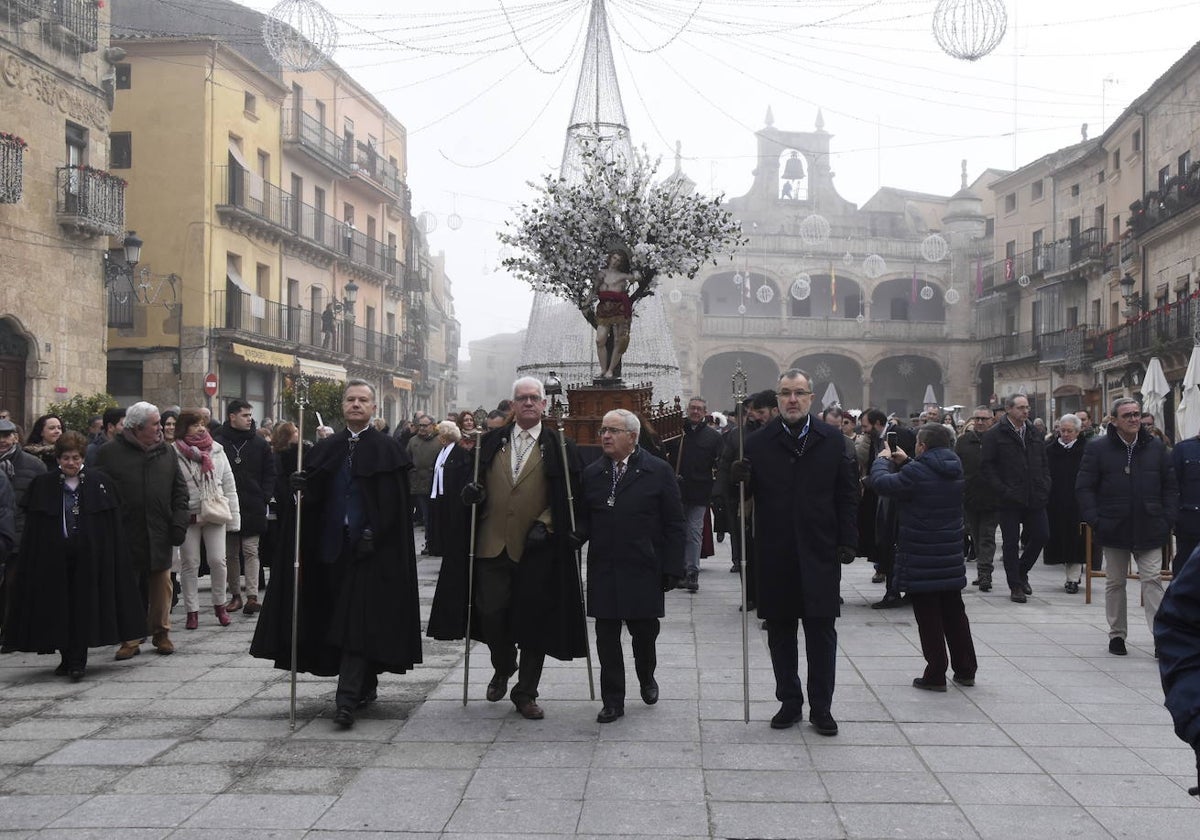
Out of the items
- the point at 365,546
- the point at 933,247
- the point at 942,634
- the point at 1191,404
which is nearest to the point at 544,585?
the point at 365,546

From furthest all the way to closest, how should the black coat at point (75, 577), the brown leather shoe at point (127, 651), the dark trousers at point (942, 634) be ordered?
1. the brown leather shoe at point (127, 651)
2. the black coat at point (75, 577)
3. the dark trousers at point (942, 634)

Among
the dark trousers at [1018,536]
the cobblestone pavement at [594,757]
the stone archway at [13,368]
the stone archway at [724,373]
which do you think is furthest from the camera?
the stone archway at [724,373]

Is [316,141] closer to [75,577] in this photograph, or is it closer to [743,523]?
[75,577]

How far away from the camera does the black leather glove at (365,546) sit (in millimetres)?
6309

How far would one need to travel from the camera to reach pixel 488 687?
682 cm

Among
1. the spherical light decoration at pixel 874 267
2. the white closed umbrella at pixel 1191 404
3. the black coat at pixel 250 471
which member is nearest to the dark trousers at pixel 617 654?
the black coat at pixel 250 471

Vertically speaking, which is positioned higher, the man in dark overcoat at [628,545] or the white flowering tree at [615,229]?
the white flowering tree at [615,229]

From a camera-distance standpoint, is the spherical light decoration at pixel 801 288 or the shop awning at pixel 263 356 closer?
the shop awning at pixel 263 356

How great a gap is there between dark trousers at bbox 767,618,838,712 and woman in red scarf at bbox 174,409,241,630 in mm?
4999

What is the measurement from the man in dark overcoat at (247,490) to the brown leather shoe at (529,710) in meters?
4.43

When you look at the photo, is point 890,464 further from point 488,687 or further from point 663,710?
point 488,687

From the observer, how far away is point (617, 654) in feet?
21.0

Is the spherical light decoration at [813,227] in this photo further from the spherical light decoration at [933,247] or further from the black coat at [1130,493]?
the black coat at [1130,493]

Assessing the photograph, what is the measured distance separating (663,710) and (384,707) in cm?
154
